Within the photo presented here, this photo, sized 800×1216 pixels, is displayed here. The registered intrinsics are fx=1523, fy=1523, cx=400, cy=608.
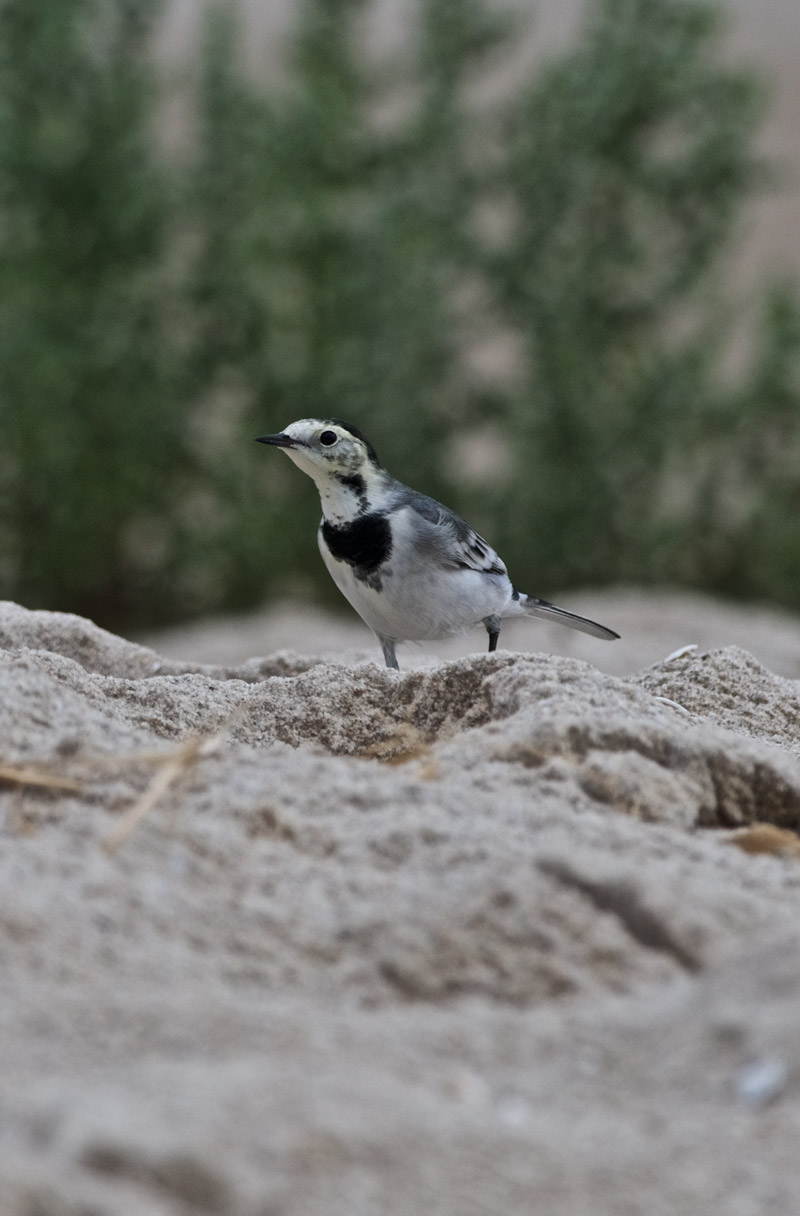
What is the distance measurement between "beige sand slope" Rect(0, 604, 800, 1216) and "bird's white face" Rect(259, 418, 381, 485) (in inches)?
60.8

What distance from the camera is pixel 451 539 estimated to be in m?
4.18

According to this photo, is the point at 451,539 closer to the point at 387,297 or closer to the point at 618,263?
the point at 387,297

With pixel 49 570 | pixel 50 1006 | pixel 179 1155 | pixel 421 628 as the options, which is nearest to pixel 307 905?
pixel 50 1006

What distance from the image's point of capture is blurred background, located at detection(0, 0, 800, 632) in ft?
31.3

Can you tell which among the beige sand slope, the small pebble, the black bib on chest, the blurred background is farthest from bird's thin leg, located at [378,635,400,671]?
the blurred background

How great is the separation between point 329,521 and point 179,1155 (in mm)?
2955

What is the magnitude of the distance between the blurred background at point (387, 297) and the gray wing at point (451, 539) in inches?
213

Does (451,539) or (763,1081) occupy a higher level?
(451,539)

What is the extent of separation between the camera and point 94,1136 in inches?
54.1

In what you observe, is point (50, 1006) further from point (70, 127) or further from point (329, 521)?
point (70, 127)

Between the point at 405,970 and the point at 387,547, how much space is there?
2.35m

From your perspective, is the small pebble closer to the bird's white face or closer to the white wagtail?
the white wagtail

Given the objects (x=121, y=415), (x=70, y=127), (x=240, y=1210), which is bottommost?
(x=240, y=1210)

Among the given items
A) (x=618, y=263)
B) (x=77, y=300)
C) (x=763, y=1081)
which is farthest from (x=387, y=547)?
(x=77, y=300)
